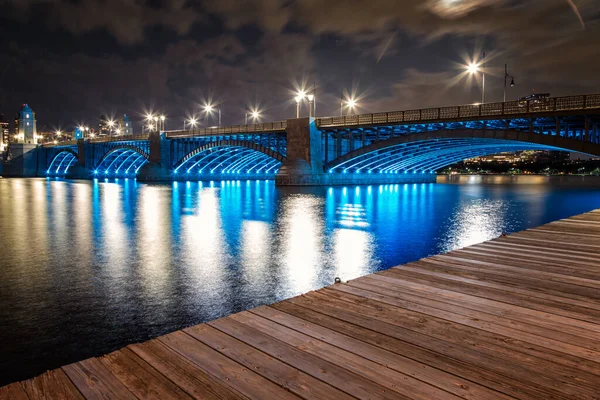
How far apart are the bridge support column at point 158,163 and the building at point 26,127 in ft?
269

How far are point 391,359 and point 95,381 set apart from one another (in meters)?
2.39

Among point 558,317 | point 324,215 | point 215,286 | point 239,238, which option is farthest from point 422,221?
point 558,317

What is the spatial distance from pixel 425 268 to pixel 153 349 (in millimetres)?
4691

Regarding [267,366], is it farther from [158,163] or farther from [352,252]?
[158,163]

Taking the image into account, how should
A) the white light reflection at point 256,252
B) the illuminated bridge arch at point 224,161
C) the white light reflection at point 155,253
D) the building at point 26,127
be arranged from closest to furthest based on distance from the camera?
the white light reflection at point 155,253 → the white light reflection at point 256,252 → the illuminated bridge arch at point 224,161 → the building at point 26,127

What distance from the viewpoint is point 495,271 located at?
698 cm

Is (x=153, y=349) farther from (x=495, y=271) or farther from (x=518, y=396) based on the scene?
(x=495, y=271)

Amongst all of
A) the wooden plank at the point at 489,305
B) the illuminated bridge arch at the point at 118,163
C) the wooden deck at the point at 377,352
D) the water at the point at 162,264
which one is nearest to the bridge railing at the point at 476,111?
the water at the point at 162,264

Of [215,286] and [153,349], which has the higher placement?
[153,349]

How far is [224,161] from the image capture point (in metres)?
88.9

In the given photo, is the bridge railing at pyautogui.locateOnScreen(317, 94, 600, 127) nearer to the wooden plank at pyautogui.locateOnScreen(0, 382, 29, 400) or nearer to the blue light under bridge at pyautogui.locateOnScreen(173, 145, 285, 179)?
the blue light under bridge at pyautogui.locateOnScreen(173, 145, 285, 179)

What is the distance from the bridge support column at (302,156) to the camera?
192ft

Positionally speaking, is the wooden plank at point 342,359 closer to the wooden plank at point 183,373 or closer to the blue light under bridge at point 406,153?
the wooden plank at point 183,373

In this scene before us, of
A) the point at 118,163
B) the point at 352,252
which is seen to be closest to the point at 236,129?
the point at 352,252
